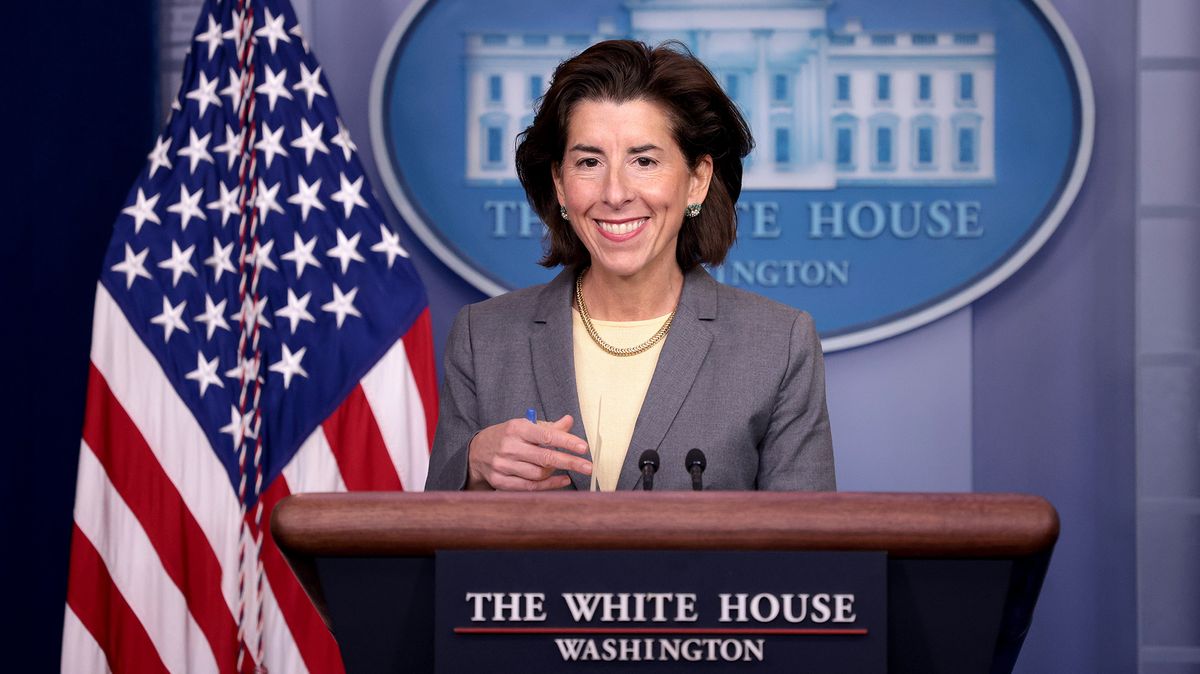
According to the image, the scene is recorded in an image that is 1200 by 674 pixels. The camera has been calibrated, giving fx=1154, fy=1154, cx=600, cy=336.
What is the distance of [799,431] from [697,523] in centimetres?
69

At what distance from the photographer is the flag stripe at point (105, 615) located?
2.52 metres

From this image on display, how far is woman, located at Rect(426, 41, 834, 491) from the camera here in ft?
5.27

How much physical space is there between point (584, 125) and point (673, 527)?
84 centimetres

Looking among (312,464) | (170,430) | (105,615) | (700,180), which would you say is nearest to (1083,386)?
(700,180)

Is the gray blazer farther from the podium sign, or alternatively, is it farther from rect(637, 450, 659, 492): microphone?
the podium sign

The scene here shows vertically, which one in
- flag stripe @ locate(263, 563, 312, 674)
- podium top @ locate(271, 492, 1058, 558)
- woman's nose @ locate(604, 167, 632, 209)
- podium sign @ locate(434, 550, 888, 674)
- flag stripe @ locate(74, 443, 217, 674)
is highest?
woman's nose @ locate(604, 167, 632, 209)

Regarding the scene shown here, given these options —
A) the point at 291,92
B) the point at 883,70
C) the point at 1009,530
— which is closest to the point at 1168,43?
the point at 883,70

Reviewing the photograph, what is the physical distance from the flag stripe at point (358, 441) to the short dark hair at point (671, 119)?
38.3 inches

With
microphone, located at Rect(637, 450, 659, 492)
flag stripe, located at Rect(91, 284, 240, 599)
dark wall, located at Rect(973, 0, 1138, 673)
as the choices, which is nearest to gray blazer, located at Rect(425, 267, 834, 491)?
microphone, located at Rect(637, 450, 659, 492)

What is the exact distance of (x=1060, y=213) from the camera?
9.27 ft

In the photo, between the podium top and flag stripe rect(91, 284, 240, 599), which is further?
flag stripe rect(91, 284, 240, 599)

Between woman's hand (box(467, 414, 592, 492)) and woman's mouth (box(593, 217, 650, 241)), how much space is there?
0.44m

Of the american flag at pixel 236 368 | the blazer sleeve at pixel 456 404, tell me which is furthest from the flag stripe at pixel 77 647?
the blazer sleeve at pixel 456 404

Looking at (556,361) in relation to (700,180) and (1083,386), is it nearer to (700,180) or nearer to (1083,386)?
(700,180)
